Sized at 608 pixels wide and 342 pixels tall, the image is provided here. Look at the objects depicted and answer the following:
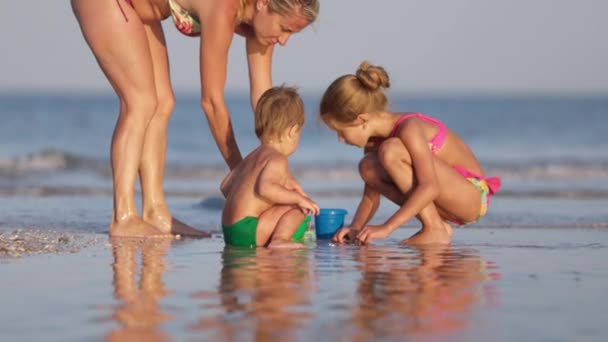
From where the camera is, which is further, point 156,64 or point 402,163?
point 156,64

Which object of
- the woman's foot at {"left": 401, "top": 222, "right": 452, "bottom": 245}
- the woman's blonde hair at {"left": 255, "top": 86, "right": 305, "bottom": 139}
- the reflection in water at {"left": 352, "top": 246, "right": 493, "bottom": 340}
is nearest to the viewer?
the reflection in water at {"left": 352, "top": 246, "right": 493, "bottom": 340}

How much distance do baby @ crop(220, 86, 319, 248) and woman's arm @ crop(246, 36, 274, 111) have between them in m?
0.72

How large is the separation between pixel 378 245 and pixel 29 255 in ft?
6.03

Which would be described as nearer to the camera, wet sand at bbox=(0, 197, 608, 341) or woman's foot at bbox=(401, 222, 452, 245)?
wet sand at bbox=(0, 197, 608, 341)

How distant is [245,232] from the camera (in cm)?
573

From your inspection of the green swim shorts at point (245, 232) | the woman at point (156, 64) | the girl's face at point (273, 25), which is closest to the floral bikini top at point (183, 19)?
the woman at point (156, 64)

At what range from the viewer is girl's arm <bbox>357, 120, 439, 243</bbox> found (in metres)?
5.79

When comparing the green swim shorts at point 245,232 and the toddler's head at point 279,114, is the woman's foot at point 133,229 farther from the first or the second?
the toddler's head at point 279,114

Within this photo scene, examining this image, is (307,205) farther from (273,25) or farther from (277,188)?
(273,25)

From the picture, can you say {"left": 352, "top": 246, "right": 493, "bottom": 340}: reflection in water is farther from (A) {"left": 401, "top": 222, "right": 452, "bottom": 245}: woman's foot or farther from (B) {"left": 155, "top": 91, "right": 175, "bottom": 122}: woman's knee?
(B) {"left": 155, "top": 91, "right": 175, "bottom": 122}: woman's knee

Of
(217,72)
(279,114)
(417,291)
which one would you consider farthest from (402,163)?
(417,291)

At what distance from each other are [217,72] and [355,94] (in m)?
0.79

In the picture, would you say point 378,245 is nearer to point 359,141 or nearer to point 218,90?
point 359,141

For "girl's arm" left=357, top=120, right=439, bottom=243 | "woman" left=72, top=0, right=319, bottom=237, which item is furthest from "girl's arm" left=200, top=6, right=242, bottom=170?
"girl's arm" left=357, top=120, right=439, bottom=243
